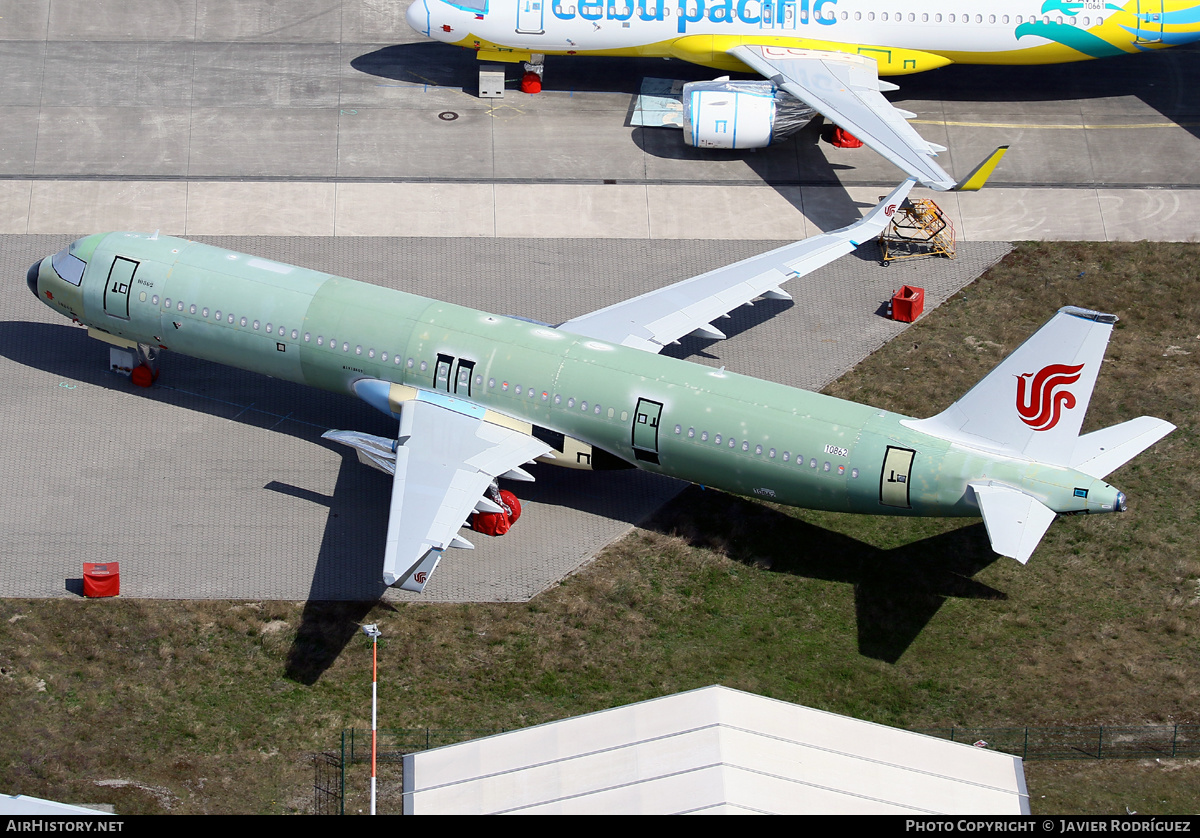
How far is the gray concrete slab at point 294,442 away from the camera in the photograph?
44.3 meters

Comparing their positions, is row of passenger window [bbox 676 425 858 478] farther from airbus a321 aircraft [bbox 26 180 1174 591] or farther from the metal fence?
the metal fence

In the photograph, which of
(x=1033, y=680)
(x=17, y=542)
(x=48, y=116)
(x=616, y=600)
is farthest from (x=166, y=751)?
(x=48, y=116)

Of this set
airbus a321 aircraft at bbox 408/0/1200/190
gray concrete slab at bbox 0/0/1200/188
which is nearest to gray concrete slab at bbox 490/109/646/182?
gray concrete slab at bbox 0/0/1200/188

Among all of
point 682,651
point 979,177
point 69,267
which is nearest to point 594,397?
point 682,651

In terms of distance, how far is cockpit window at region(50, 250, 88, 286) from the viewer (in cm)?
4775

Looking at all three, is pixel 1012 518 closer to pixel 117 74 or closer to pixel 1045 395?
pixel 1045 395

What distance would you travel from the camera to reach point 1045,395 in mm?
39812

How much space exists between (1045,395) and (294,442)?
23.2 m

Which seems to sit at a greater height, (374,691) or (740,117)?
(740,117)

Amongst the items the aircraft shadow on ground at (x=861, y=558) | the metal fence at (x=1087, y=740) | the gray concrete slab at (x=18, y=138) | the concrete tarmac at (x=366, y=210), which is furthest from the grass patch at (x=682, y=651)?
the gray concrete slab at (x=18, y=138)

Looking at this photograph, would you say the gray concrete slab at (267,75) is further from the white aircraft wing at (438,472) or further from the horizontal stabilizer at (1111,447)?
the horizontal stabilizer at (1111,447)

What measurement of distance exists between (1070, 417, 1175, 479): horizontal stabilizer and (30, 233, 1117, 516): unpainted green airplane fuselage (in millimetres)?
629
